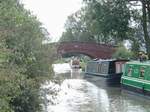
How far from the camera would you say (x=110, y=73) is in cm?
3069

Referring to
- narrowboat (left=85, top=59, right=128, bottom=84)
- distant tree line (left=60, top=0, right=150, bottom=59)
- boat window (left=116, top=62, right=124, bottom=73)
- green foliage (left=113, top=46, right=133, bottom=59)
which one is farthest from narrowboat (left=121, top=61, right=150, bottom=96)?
green foliage (left=113, top=46, right=133, bottom=59)

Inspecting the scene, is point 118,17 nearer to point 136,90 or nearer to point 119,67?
point 119,67

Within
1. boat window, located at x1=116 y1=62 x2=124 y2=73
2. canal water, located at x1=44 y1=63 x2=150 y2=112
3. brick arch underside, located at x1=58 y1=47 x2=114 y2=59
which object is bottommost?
canal water, located at x1=44 y1=63 x2=150 y2=112

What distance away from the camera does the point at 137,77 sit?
23875mm

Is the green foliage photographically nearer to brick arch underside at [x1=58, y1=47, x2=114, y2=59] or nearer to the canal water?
brick arch underside at [x1=58, y1=47, x2=114, y2=59]

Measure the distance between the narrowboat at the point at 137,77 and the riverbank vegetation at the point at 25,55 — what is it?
35.3 ft

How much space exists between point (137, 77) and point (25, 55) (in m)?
13.8

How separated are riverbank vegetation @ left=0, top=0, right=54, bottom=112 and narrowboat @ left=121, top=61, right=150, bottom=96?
35.3 feet

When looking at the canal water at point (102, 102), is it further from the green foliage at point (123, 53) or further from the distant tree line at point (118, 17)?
the green foliage at point (123, 53)

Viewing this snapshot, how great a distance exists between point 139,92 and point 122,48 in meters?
29.0

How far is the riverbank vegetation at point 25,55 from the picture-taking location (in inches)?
370

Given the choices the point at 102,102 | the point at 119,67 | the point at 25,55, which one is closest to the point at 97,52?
the point at 119,67

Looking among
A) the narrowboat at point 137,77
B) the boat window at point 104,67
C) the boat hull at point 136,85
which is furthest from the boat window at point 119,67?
the boat hull at point 136,85

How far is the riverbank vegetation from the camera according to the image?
30.8ft
